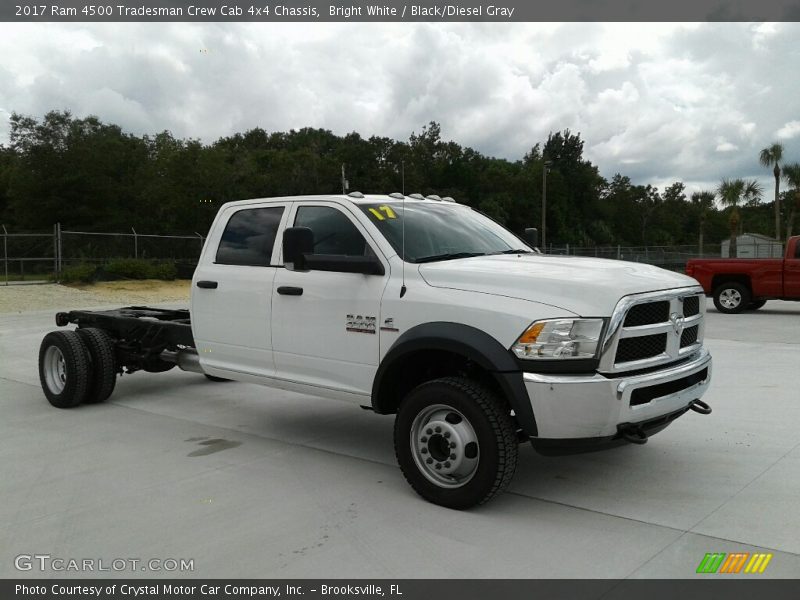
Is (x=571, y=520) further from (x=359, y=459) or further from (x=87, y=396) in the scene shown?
(x=87, y=396)

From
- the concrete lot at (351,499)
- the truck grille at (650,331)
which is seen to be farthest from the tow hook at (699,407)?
the concrete lot at (351,499)

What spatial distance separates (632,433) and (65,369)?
220 inches

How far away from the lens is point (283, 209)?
5.61 meters

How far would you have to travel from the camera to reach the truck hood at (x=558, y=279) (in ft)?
13.0

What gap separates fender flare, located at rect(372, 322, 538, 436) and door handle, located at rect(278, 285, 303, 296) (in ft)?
3.16

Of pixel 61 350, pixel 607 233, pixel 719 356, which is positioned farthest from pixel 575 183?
pixel 61 350

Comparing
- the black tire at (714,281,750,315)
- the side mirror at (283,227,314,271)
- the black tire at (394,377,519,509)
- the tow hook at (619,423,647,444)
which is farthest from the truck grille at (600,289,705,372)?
the black tire at (714,281,750,315)

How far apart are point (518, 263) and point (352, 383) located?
1.40 m

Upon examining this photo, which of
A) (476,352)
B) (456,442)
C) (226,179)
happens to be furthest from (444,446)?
(226,179)

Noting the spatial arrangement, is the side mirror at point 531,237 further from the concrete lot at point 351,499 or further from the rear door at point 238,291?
the rear door at point 238,291

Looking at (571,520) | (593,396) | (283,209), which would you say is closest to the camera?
(593,396)

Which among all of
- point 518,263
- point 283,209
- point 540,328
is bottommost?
point 540,328

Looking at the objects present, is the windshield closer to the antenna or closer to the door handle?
the antenna

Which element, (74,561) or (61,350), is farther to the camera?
(61,350)
